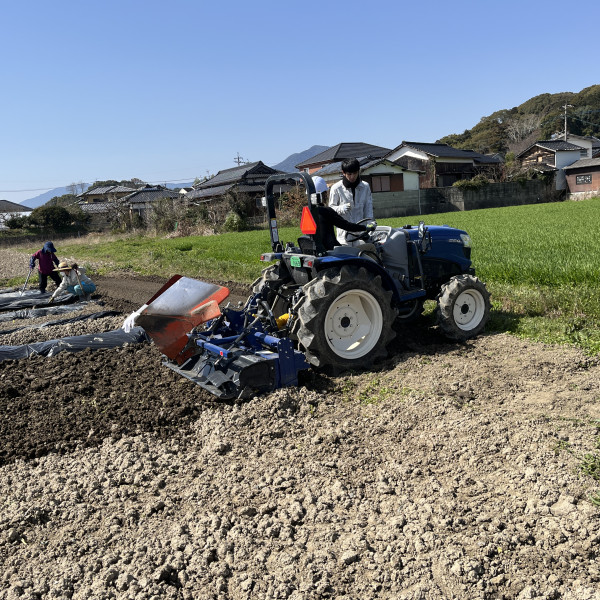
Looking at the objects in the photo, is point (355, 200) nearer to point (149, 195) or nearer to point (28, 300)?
point (28, 300)

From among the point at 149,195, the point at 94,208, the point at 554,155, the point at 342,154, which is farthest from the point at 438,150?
the point at 94,208

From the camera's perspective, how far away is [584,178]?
4472cm

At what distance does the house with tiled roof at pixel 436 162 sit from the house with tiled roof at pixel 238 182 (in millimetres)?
11138

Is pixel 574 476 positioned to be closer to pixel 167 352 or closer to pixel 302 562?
pixel 302 562

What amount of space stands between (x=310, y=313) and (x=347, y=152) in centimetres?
4927

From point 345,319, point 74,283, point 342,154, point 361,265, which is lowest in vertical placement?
point 345,319

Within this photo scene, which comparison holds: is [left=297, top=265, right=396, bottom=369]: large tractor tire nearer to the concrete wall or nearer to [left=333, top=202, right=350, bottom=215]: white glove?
[left=333, top=202, right=350, bottom=215]: white glove

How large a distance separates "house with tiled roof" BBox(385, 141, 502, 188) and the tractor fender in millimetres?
41264

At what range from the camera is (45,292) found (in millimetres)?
12406

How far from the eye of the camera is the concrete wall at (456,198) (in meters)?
36.9

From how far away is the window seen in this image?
42875mm

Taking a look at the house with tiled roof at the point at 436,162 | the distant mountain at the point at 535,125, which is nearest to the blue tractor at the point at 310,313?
the house with tiled roof at the point at 436,162

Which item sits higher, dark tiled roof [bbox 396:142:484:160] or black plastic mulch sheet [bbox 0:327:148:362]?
dark tiled roof [bbox 396:142:484:160]

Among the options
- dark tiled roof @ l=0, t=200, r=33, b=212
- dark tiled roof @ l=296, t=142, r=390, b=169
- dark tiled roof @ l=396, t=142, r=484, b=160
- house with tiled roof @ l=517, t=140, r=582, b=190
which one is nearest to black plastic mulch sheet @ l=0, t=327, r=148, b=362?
dark tiled roof @ l=396, t=142, r=484, b=160
